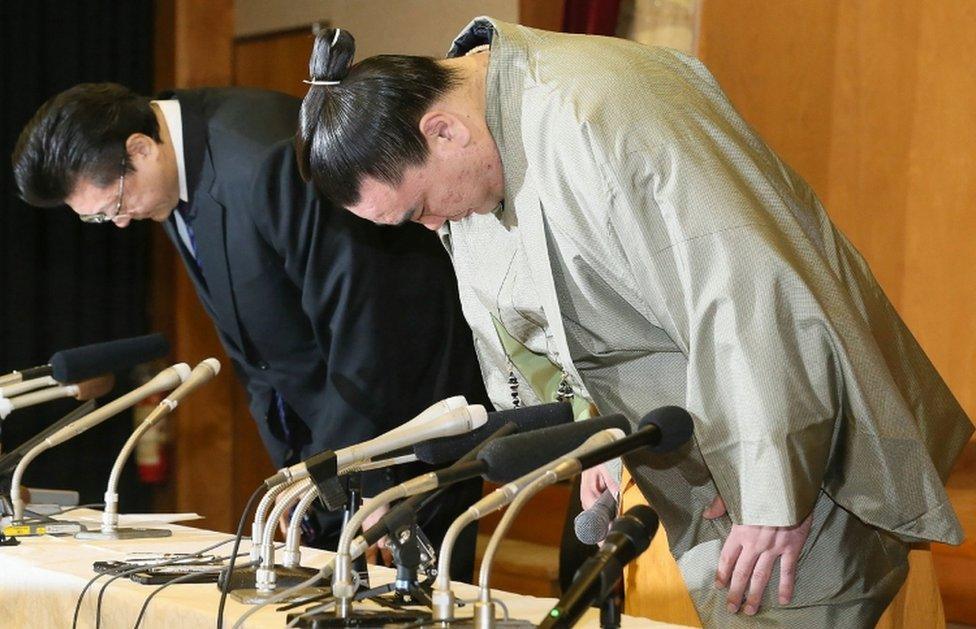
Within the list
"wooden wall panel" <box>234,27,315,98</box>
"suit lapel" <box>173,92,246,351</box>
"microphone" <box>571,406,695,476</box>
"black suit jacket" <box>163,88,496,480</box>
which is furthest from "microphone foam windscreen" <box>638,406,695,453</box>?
"wooden wall panel" <box>234,27,315,98</box>

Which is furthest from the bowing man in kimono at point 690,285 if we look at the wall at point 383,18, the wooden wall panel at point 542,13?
the wall at point 383,18

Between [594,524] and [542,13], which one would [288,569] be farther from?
[542,13]

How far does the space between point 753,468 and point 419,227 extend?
1373 mm

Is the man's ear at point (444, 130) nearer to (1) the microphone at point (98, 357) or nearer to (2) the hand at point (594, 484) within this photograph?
(2) the hand at point (594, 484)

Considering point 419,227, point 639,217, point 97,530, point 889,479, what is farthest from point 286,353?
point 889,479

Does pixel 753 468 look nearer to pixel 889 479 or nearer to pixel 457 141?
pixel 889 479

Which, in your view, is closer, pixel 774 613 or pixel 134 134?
pixel 774 613

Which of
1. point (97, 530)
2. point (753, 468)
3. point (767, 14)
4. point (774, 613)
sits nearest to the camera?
point (753, 468)

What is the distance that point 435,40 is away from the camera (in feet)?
14.8

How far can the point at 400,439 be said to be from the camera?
5.33 feet

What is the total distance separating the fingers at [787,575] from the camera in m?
1.79

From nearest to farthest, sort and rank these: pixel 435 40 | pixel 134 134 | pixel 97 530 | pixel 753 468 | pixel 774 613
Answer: pixel 753 468 → pixel 774 613 → pixel 97 530 → pixel 134 134 → pixel 435 40

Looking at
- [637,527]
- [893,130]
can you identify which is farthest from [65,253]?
[637,527]

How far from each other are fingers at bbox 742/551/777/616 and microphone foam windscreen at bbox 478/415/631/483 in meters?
0.46
